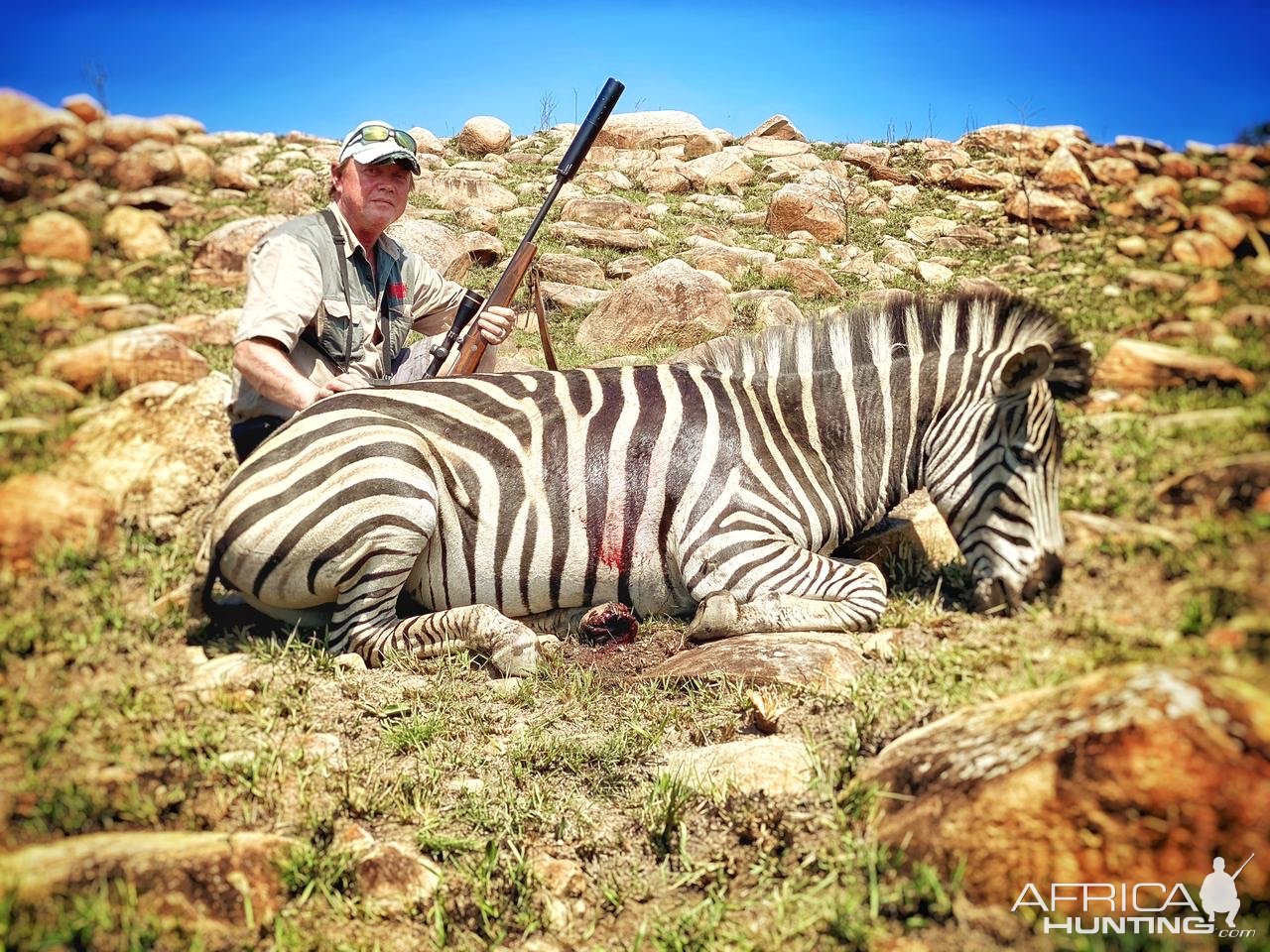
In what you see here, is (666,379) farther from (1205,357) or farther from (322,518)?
(1205,357)

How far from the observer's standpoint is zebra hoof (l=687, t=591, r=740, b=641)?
5.36 metres

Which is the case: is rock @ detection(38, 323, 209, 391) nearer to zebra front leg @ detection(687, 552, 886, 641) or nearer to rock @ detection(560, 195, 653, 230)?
zebra front leg @ detection(687, 552, 886, 641)

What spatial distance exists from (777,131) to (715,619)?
667 inches

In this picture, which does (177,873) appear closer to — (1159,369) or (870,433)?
(1159,369)

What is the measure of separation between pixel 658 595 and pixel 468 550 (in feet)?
4.10

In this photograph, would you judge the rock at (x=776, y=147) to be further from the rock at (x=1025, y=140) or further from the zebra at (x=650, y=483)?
the zebra at (x=650, y=483)

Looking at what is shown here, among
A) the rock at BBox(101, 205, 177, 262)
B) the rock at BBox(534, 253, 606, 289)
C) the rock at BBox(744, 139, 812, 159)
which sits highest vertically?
the rock at BBox(744, 139, 812, 159)

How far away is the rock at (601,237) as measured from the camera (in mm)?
13156

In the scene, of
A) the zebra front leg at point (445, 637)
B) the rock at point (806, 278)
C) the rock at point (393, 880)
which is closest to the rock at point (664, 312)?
the rock at point (806, 278)

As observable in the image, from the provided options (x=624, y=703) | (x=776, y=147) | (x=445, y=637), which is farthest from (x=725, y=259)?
(x=776, y=147)

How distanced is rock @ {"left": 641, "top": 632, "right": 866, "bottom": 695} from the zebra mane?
5.76 ft

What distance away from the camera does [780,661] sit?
15.3ft

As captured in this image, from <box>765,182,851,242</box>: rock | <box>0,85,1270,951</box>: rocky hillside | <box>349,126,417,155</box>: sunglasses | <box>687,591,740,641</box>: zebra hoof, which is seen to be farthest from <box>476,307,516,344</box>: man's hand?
<box>765,182,851,242</box>: rock

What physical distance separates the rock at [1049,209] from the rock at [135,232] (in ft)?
12.2
